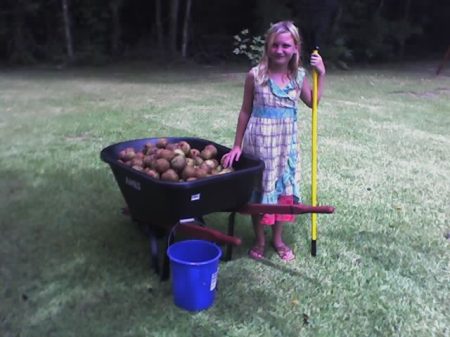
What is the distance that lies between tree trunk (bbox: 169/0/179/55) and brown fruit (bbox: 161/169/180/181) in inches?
486

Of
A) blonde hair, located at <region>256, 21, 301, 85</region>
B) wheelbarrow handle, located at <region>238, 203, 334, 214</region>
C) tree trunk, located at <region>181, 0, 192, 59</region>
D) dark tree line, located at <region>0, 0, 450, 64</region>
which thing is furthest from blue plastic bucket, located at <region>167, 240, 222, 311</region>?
tree trunk, located at <region>181, 0, 192, 59</region>

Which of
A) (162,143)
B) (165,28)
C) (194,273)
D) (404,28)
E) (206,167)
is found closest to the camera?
(194,273)

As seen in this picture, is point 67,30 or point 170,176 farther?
point 67,30

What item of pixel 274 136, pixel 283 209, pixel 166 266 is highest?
pixel 274 136

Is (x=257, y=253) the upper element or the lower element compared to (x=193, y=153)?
lower

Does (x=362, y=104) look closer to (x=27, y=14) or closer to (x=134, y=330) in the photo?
(x=134, y=330)

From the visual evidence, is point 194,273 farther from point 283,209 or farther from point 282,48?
point 282,48

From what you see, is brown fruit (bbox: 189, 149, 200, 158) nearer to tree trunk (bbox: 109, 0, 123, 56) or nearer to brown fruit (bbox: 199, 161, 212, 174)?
brown fruit (bbox: 199, 161, 212, 174)

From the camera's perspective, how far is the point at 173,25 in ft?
47.6

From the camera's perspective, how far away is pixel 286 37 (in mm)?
2811

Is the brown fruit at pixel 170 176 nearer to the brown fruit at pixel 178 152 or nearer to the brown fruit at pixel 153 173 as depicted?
the brown fruit at pixel 153 173

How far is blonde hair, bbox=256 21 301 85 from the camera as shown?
2.83m

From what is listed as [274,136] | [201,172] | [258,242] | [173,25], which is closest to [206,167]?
[201,172]

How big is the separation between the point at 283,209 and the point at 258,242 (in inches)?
24.5
